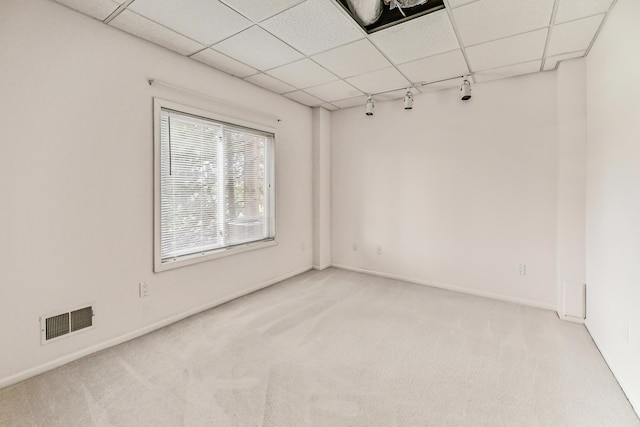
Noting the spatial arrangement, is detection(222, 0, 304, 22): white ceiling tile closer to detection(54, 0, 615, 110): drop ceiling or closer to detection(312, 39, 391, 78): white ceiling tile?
detection(54, 0, 615, 110): drop ceiling

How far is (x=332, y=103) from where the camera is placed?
178 inches

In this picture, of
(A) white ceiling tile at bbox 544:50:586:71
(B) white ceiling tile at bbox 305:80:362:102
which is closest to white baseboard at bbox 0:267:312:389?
(B) white ceiling tile at bbox 305:80:362:102

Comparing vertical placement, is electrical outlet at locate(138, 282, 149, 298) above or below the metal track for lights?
below

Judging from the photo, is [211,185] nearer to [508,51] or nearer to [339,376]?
[339,376]

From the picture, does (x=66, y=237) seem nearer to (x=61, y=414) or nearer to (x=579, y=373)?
(x=61, y=414)

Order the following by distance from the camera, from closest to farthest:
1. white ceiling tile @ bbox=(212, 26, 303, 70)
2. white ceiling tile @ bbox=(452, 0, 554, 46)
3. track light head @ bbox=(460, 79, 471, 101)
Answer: white ceiling tile @ bbox=(452, 0, 554, 46), white ceiling tile @ bbox=(212, 26, 303, 70), track light head @ bbox=(460, 79, 471, 101)

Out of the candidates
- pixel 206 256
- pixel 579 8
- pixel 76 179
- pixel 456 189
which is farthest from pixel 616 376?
pixel 76 179

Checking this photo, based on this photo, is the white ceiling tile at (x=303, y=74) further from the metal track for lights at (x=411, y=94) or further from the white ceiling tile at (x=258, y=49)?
the metal track for lights at (x=411, y=94)

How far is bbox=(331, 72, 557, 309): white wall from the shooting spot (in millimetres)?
3348

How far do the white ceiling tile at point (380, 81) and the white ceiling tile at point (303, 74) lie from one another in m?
0.32

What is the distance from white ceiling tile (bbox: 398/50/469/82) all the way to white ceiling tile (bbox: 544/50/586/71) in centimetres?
75

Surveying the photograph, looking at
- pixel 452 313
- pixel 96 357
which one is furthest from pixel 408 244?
pixel 96 357

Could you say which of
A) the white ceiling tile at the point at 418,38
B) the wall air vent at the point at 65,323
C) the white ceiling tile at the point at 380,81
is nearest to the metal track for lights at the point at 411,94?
the white ceiling tile at the point at 380,81

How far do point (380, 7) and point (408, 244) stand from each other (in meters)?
2.99
